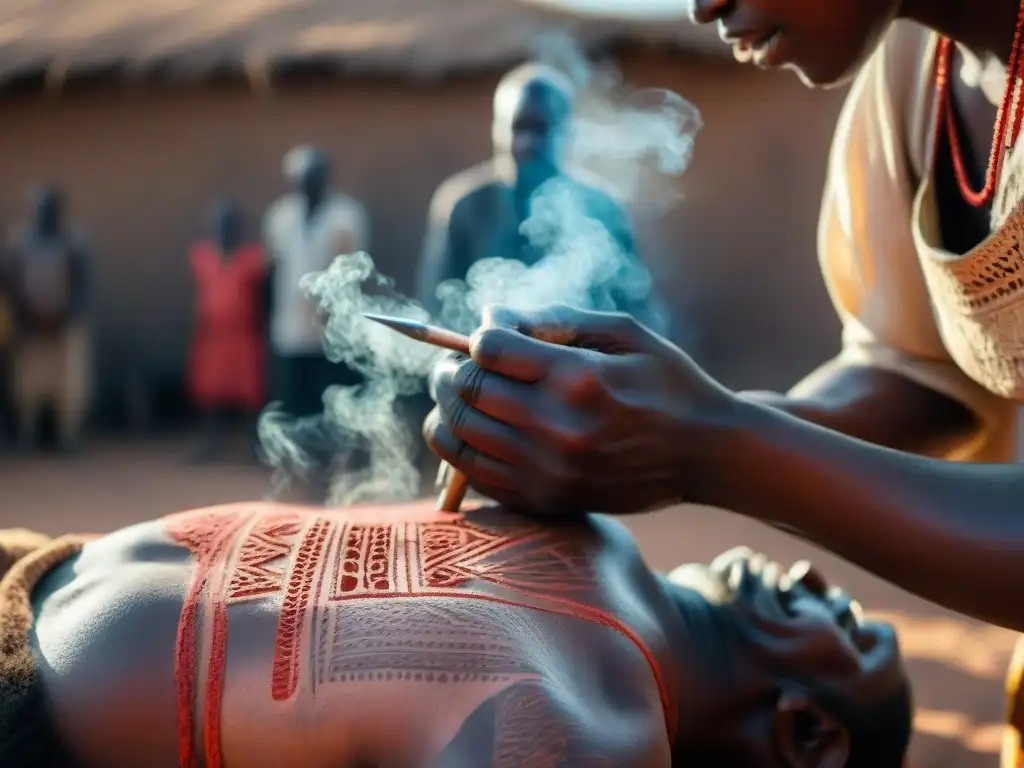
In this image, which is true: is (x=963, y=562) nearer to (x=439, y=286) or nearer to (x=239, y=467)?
(x=439, y=286)

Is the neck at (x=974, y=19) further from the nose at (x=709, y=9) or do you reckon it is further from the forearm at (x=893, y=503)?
the forearm at (x=893, y=503)

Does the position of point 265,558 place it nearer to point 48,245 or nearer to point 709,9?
point 709,9

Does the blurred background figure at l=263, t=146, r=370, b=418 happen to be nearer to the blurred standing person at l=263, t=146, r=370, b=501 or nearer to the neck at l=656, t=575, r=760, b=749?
the blurred standing person at l=263, t=146, r=370, b=501

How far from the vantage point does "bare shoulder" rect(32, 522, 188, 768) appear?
150 centimetres

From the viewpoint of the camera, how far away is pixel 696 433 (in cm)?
163

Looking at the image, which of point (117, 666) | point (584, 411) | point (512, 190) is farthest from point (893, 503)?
point (512, 190)

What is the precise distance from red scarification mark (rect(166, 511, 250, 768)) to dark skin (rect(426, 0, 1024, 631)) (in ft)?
1.27

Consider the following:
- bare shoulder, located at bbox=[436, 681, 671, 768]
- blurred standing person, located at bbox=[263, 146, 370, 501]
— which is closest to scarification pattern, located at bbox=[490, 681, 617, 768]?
bare shoulder, located at bbox=[436, 681, 671, 768]

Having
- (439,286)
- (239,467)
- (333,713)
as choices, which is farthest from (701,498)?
(239,467)

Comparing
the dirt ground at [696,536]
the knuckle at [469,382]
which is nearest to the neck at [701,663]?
the knuckle at [469,382]

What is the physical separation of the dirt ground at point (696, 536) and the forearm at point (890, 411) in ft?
4.12

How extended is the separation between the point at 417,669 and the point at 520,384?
16.9 inches

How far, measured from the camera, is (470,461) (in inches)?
68.3

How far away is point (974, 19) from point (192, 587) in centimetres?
161
